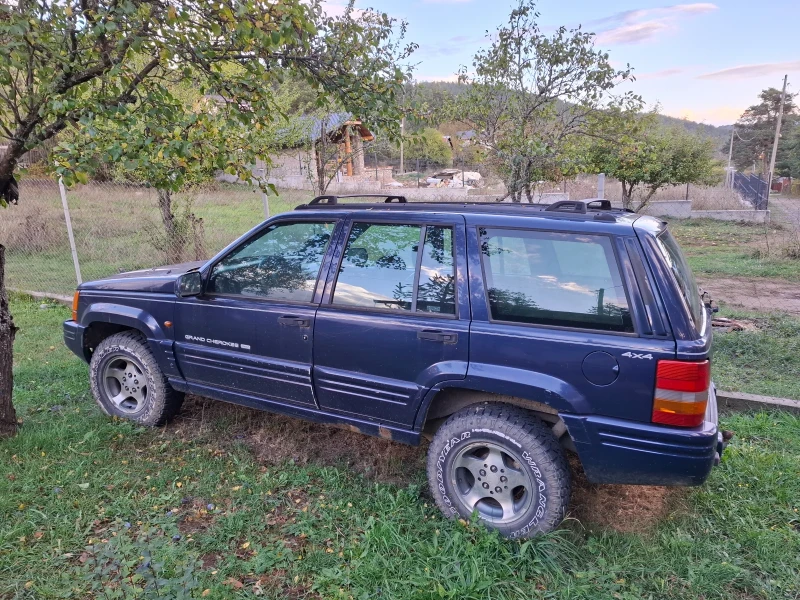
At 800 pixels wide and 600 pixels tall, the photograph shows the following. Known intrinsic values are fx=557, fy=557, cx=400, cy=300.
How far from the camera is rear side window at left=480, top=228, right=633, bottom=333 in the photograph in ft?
8.88

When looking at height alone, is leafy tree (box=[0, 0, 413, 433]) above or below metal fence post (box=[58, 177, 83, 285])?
above

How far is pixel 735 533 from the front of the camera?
9.71ft

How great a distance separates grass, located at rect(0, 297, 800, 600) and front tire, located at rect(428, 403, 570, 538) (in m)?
0.12

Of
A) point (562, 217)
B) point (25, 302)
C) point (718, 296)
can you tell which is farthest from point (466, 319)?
point (25, 302)

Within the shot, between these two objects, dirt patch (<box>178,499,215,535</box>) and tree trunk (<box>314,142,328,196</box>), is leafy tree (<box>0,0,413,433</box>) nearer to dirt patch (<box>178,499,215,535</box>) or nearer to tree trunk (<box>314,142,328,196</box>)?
dirt patch (<box>178,499,215,535</box>)

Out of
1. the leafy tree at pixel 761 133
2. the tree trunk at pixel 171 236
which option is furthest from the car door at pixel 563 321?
the leafy tree at pixel 761 133

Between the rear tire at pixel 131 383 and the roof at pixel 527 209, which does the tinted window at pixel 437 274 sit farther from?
the rear tire at pixel 131 383

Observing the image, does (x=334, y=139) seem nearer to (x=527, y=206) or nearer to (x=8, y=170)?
(x=8, y=170)

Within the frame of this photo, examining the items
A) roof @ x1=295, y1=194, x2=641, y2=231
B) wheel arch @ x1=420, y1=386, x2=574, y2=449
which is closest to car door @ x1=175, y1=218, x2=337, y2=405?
roof @ x1=295, y1=194, x2=641, y2=231

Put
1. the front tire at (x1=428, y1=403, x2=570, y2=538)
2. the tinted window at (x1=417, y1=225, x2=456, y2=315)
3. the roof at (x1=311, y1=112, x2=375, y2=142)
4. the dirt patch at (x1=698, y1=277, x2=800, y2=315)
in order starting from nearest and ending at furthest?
1. the front tire at (x1=428, y1=403, x2=570, y2=538)
2. the tinted window at (x1=417, y1=225, x2=456, y2=315)
3. the roof at (x1=311, y1=112, x2=375, y2=142)
4. the dirt patch at (x1=698, y1=277, x2=800, y2=315)

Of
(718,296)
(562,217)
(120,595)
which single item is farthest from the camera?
(718,296)

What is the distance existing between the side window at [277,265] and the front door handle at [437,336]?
837 millimetres

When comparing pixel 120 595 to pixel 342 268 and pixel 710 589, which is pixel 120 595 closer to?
pixel 342 268

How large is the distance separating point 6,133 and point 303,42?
2053 mm
